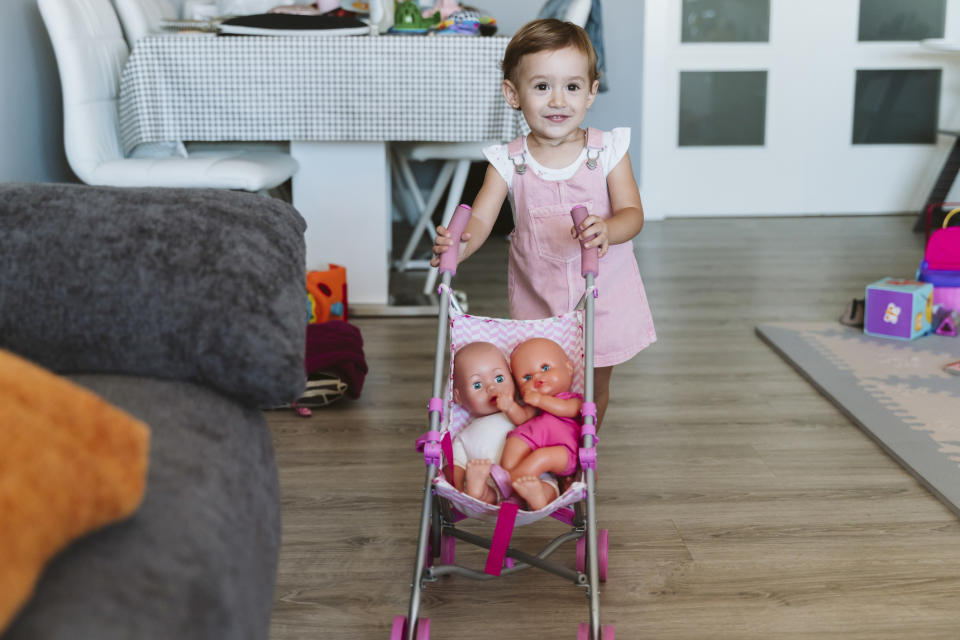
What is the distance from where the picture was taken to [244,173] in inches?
99.8

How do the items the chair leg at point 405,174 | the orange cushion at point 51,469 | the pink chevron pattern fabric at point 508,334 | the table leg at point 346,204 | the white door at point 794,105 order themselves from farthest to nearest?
the white door at point 794,105 → the chair leg at point 405,174 → the table leg at point 346,204 → the pink chevron pattern fabric at point 508,334 → the orange cushion at point 51,469

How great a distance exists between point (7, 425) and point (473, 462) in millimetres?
768

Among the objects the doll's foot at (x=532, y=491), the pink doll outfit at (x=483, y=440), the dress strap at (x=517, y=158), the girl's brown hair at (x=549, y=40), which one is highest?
the girl's brown hair at (x=549, y=40)

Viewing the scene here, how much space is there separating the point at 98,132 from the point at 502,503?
1.90 meters

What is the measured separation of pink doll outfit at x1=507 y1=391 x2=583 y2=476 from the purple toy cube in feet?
5.55

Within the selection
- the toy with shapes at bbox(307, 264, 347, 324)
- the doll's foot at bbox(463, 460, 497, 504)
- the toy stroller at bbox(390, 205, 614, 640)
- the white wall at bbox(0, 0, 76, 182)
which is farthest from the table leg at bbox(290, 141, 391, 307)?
the doll's foot at bbox(463, 460, 497, 504)

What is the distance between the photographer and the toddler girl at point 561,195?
1555 millimetres

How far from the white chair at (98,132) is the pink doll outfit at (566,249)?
105 centimetres

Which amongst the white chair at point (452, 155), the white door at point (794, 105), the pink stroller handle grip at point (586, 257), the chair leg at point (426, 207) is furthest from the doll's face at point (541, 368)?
the white door at point (794, 105)

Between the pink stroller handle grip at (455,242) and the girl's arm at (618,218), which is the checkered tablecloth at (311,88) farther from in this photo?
the pink stroller handle grip at (455,242)

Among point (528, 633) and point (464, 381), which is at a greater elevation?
point (464, 381)

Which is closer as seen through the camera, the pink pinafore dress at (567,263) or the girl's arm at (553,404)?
the girl's arm at (553,404)

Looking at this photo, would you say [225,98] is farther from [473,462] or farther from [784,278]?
[784,278]

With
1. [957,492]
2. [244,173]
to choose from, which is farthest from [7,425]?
[244,173]
